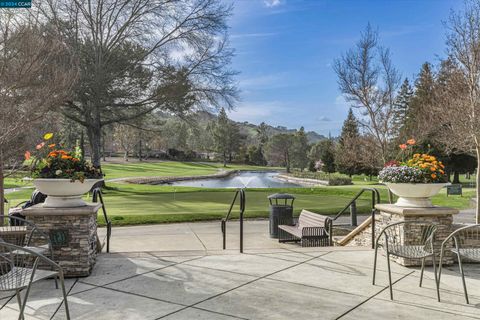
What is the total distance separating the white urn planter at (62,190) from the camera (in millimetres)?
5000

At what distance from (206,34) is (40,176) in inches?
772

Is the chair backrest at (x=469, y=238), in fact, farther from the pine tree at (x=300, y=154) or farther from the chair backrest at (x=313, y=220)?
the pine tree at (x=300, y=154)

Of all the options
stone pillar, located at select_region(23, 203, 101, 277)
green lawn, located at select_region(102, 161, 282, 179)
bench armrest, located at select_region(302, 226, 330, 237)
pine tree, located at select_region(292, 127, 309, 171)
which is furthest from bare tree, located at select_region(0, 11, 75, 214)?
pine tree, located at select_region(292, 127, 309, 171)

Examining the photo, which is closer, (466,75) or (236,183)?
(466,75)

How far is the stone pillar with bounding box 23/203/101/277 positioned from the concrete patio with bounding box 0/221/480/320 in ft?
0.69

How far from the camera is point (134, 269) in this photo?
5203mm

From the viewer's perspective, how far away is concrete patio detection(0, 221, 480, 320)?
3693 millimetres

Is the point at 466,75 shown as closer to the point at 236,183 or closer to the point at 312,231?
the point at 312,231

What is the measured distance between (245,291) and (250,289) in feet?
0.28

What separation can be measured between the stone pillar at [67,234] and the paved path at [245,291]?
0.76 feet

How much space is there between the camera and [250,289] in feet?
14.4

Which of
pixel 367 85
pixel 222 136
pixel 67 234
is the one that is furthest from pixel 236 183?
pixel 222 136

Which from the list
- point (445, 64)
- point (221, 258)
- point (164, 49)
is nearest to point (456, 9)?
point (445, 64)

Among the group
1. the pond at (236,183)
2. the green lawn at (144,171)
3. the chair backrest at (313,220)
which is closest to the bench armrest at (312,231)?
the chair backrest at (313,220)
